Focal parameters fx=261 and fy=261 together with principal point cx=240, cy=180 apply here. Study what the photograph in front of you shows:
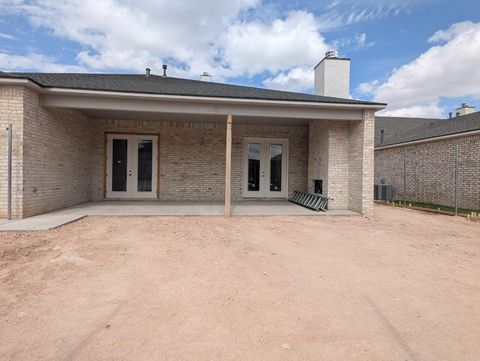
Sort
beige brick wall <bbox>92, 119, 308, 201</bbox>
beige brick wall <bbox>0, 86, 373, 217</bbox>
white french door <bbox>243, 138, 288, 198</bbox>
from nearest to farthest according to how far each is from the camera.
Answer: beige brick wall <bbox>0, 86, 373, 217</bbox>, beige brick wall <bbox>92, 119, 308, 201</bbox>, white french door <bbox>243, 138, 288, 198</bbox>

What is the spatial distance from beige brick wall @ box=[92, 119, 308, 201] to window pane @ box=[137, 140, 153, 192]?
1.41 ft

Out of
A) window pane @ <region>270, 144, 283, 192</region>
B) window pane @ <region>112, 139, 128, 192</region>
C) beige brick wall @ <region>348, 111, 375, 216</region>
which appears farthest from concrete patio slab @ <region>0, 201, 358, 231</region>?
window pane @ <region>270, 144, 283, 192</region>

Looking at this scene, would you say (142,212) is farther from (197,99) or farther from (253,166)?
(253,166)

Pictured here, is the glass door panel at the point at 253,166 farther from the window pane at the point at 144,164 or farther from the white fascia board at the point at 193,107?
the window pane at the point at 144,164

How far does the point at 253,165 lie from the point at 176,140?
3.30m

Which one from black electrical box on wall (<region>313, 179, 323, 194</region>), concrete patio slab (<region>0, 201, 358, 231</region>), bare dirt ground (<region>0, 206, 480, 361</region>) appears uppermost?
black electrical box on wall (<region>313, 179, 323, 194</region>)

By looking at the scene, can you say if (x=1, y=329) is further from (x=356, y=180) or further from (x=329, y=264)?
(x=356, y=180)

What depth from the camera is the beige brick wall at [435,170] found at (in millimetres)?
9836

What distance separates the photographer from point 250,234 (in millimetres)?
5684

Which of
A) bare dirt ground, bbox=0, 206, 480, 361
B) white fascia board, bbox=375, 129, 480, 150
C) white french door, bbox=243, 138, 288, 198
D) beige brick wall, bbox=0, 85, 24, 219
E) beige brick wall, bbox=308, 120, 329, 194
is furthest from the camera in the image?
white french door, bbox=243, 138, 288, 198

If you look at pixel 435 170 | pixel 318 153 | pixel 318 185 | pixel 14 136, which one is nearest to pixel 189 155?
pixel 318 153

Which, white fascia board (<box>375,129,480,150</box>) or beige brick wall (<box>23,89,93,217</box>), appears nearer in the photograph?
beige brick wall (<box>23,89,93,217</box>)

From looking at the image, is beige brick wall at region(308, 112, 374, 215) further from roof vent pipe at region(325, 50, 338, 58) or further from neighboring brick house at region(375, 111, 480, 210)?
roof vent pipe at region(325, 50, 338, 58)

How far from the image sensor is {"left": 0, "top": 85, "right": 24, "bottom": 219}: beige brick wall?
20.3ft
